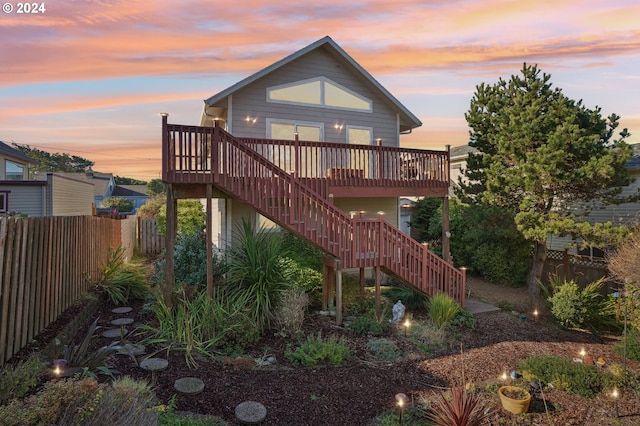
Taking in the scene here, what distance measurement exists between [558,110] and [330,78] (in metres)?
6.61

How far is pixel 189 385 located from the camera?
4.81m

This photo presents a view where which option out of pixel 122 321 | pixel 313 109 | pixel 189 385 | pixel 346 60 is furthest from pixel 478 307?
pixel 346 60

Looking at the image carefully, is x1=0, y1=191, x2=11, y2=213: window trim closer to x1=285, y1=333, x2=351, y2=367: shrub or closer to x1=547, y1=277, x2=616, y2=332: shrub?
x1=285, y1=333, x2=351, y2=367: shrub

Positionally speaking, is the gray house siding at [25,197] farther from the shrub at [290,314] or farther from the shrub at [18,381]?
the shrub at [18,381]

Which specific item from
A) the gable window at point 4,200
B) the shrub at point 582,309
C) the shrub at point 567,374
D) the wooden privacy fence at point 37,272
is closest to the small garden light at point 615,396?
the shrub at point 567,374

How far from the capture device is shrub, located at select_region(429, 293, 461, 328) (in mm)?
7879

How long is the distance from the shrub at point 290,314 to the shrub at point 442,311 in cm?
287

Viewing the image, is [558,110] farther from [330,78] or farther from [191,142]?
[191,142]

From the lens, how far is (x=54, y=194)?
16406 millimetres

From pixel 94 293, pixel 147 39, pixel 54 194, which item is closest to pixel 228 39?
pixel 147 39

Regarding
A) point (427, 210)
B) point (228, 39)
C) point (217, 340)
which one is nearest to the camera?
point (217, 340)

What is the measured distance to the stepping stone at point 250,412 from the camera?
4121mm

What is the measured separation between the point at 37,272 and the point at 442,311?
7.29 meters

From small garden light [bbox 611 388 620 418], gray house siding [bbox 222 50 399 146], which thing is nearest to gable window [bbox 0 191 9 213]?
gray house siding [bbox 222 50 399 146]
